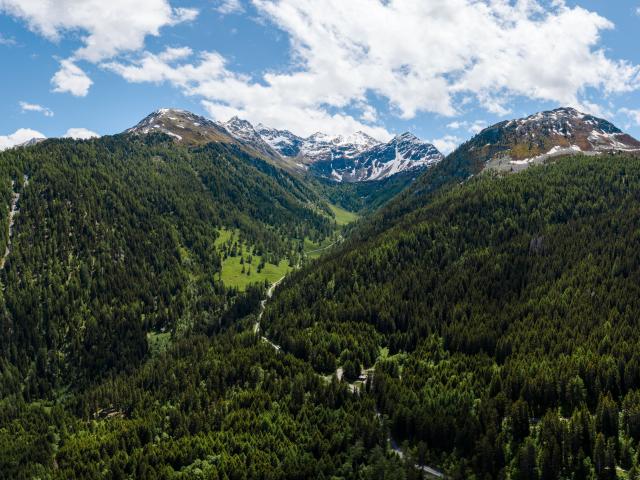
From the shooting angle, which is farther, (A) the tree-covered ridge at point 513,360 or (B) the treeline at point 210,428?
(B) the treeline at point 210,428

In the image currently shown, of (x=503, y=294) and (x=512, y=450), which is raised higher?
(x=503, y=294)

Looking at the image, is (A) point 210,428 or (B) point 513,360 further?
(B) point 513,360

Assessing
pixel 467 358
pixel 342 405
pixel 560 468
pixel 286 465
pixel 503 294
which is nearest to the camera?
pixel 560 468

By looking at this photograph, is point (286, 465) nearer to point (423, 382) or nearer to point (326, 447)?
point (326, 447)

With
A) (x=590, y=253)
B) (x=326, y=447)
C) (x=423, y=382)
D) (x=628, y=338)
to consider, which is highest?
(x=590, y=253)

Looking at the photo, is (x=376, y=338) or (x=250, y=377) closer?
(x=250, y=377)

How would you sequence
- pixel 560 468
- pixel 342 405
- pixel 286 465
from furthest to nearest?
1. pixel 342 405
2. pixel 286 465
3. pixel 560 468

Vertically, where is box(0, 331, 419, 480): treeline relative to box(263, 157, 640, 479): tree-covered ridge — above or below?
below

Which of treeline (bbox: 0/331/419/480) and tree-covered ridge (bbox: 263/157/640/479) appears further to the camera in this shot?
treeline (bbox: 0/331/419/480)

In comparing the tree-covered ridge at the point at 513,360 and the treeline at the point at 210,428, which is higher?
the tree-covered ridge at the point at 513,360

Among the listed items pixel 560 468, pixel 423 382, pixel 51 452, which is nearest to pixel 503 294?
pixel 423 382

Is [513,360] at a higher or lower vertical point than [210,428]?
higher
